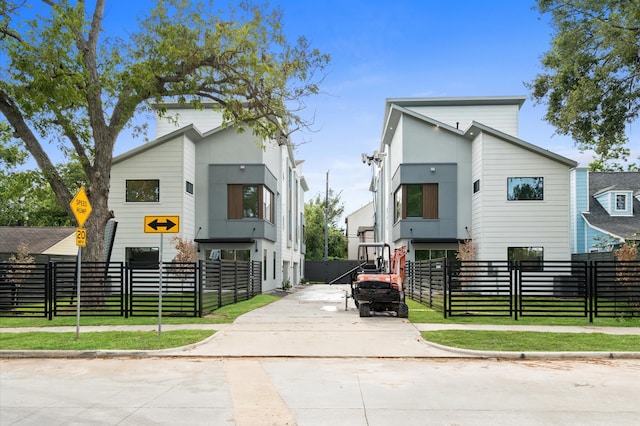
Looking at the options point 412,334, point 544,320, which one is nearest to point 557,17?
point 544,320

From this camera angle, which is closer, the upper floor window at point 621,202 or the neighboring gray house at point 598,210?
the neighboring gray house at point 598,210

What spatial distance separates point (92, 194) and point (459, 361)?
14356mm

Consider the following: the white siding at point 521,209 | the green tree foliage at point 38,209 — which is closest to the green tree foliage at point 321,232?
the green tree foliage at point 38,209

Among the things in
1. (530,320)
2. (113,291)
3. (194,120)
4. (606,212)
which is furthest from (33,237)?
(606,212)

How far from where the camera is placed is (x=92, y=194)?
19547mm

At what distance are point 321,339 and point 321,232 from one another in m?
58.6

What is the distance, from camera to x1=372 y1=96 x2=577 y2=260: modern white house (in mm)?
27484

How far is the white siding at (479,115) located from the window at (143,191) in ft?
62.6

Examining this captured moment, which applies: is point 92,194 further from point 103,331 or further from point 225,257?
point 225,257

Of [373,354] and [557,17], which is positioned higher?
[557,17]

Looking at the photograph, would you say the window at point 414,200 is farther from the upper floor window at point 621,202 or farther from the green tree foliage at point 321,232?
the green tree foliage at point 321,232

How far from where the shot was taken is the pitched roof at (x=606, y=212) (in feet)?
109

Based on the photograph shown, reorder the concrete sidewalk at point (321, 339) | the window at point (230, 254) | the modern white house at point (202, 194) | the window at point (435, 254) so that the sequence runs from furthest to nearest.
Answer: the window at point (435, 254), the window at point (230, 254), the modern white house at point (202, 194), the concrete sidewalk at point (321, 339)

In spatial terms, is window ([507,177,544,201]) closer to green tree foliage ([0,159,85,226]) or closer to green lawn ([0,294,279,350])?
green lawn ([0,294,279,350])
